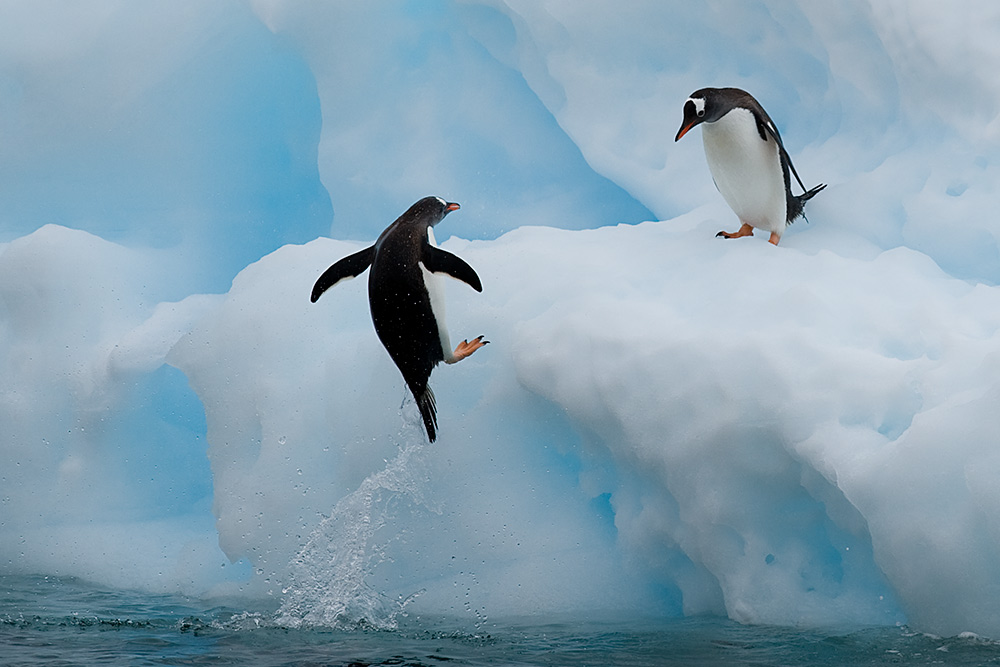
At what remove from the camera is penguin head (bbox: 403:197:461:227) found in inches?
113

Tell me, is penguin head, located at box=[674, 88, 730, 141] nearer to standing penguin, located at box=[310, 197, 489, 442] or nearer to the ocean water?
standing penguin, located at box=[310, 197, 489, 442]

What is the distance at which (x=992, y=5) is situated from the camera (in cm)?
345

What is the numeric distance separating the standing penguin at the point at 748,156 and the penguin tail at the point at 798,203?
3 centimetres

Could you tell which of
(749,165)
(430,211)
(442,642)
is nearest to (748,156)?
(749,165)

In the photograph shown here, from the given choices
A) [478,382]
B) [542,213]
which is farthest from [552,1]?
[478,382]

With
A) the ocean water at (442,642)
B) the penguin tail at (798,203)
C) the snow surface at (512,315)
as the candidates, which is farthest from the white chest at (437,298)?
the penguin tail at (798,203)

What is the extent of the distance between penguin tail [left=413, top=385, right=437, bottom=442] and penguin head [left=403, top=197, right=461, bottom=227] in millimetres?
440

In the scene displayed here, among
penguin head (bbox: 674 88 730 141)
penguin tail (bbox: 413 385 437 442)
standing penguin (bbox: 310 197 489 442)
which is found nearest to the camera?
standing penguin (bbox: 310 197 489 442)

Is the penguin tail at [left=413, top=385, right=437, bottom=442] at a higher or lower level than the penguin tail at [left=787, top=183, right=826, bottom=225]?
lower

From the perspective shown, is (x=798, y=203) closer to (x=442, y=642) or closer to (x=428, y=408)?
(x=428, y=408)

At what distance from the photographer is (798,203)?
3.51 m

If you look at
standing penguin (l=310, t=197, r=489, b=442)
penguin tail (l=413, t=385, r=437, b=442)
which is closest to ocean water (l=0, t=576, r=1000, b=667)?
penguin tail (l=413, t=385, r=437, b=442)

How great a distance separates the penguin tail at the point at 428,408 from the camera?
112 inches

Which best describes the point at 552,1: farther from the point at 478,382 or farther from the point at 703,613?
the point at 703,613
